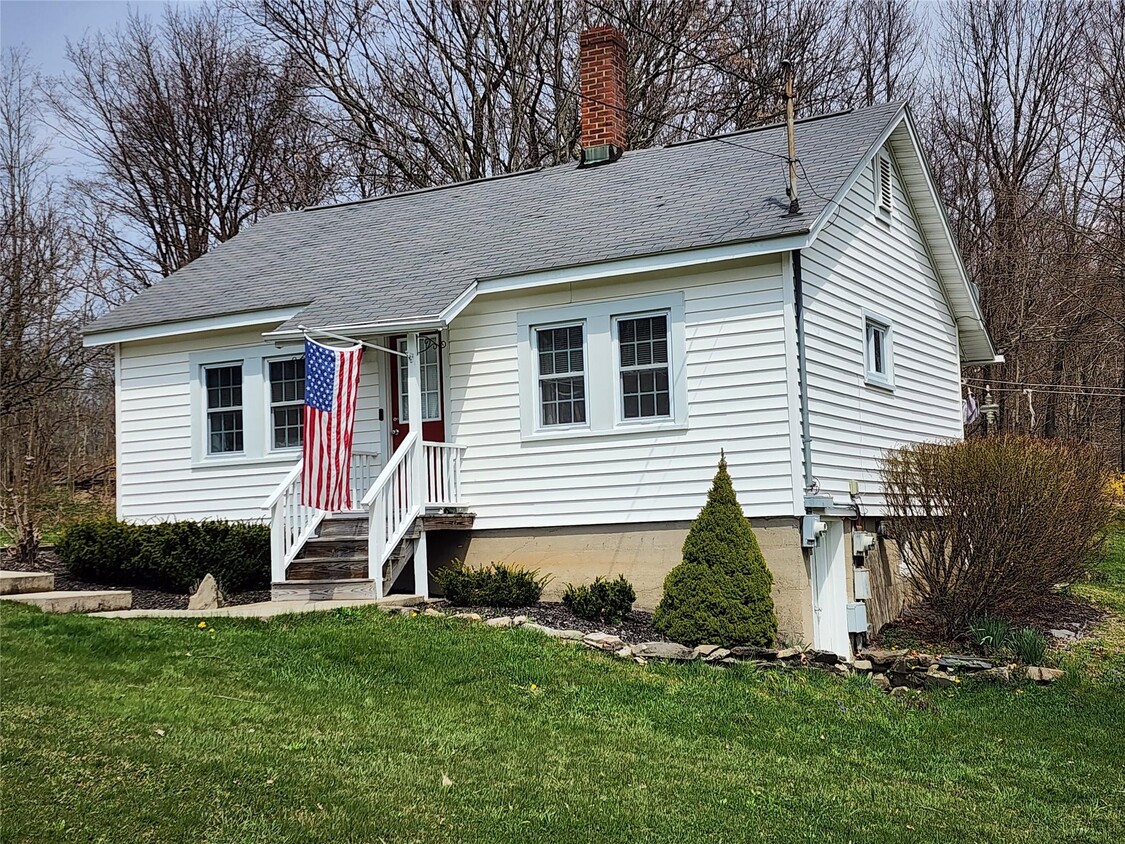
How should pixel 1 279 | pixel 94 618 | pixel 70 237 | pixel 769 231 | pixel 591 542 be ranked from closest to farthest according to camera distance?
pixel 94 618 < pixel 769 231 < pixel 591 542 < pixel 1 279 < pixel 70 237

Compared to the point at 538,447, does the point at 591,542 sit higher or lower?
lower

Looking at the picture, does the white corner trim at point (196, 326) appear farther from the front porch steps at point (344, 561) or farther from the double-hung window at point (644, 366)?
the double-hung window at point (644, 366)

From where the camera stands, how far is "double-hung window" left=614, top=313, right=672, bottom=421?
13.3 metres

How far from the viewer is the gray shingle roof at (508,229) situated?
1352 centimetres

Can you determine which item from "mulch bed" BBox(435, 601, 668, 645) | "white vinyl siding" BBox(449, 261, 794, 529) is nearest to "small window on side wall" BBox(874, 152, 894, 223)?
"white vinyl siding" BBox(449, 261, 794, 529)

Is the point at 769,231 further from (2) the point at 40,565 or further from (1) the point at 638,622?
(2) the point at 40,565

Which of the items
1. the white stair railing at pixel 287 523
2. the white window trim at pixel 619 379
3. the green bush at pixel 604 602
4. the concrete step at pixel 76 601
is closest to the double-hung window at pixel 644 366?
the white window trim at pixel 619 379

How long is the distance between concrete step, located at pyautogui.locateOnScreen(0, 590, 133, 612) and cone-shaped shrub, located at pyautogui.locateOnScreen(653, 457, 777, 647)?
17.1ft

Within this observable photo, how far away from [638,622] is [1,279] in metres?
16.9

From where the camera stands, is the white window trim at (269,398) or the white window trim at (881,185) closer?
the white window trim at (269,398)

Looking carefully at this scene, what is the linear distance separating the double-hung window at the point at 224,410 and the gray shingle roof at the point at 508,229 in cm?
87

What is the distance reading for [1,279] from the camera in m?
23.7

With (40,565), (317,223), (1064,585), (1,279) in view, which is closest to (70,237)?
(1,279)

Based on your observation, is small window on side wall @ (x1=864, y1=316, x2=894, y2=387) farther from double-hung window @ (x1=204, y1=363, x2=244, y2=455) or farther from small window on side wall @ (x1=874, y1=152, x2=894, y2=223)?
double-hung window @ (x1=204, y1=363, x2=244, y2=455)
